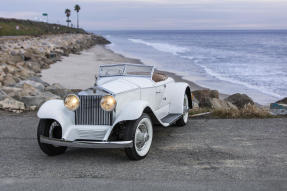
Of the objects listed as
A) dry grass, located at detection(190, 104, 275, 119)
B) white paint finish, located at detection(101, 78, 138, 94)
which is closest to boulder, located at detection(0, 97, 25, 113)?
white paint finish, located at detection(101, 78, 138, 94)

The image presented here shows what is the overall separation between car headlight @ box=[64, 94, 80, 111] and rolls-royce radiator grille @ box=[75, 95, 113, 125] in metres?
0.07

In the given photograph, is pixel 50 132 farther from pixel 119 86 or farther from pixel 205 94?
pixel 205 94

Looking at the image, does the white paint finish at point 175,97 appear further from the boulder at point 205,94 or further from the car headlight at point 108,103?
the boulder at point 205,94

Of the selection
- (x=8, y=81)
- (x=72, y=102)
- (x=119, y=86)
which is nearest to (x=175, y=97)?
(x=119, y=86)

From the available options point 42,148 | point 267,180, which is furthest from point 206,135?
point 42,148

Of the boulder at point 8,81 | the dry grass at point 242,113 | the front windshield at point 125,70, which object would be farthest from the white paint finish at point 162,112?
the boulder at point 8,81

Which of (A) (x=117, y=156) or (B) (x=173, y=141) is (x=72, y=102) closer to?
(A) (x=117, y=156)

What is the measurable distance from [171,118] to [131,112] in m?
1.82

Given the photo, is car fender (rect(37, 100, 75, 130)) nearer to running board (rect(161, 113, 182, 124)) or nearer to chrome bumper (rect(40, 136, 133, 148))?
chrome bumper (rect(40, 136, 133, 148))

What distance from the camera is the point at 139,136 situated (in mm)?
5918

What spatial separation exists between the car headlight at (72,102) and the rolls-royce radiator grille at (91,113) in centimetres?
7

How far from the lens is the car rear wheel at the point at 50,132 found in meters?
6.00

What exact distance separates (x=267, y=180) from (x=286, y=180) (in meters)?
0.24

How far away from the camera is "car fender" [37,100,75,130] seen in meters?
5.99
